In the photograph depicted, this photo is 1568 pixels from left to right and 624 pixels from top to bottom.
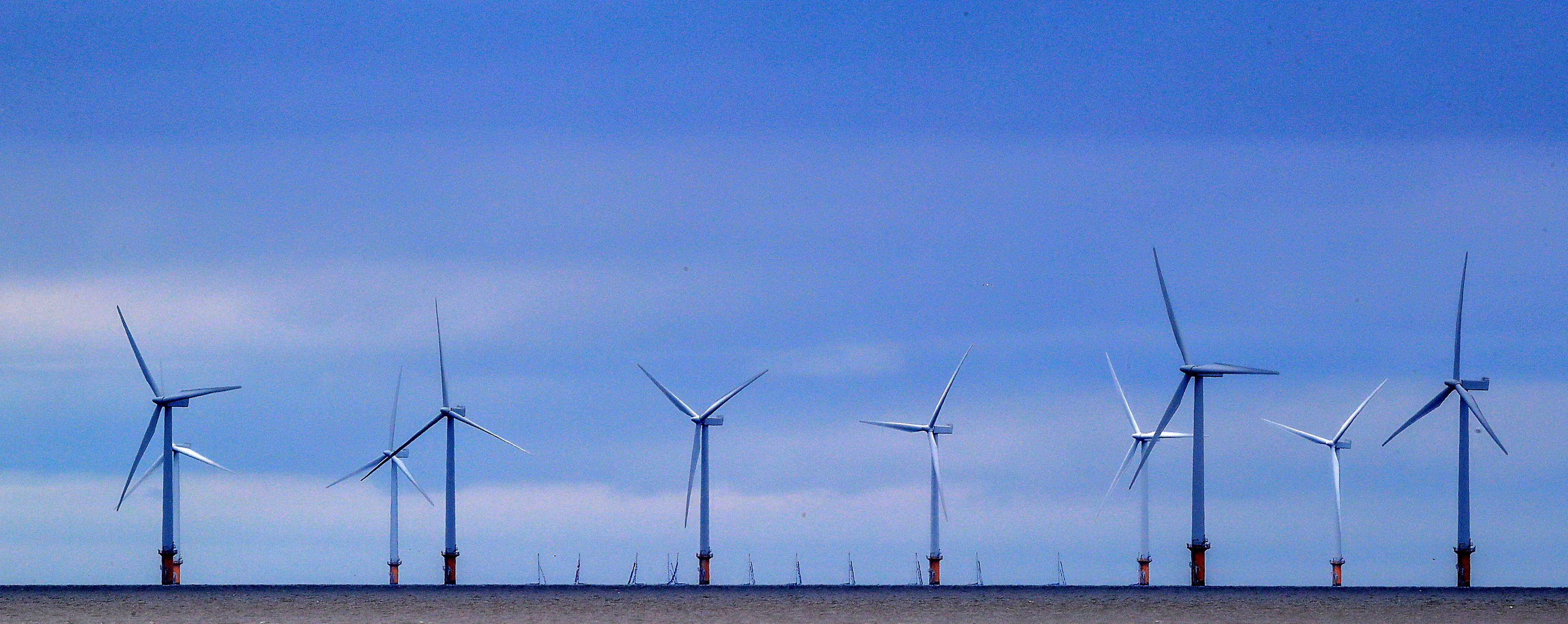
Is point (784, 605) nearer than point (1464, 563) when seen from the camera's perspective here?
Yes

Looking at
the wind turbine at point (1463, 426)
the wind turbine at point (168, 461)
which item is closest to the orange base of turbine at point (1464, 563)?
the wind turbine at point (1463, 426)

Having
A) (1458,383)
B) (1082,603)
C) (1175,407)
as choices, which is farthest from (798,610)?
(1458,383)

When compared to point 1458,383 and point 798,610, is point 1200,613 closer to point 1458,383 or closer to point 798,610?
point 798,610

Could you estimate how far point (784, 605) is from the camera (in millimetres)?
102062

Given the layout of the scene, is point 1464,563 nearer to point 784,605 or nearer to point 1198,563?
point 1198,563

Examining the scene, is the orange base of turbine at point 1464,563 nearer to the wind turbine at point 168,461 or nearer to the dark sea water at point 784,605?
the dark sea water at point 784,605

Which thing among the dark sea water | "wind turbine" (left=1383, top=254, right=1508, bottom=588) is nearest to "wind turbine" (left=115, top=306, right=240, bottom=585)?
the dark sea water

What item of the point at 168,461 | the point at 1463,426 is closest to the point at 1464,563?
the point at 1463,426

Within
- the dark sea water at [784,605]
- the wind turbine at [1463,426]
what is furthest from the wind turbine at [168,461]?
the wind turbine at [1463,426]

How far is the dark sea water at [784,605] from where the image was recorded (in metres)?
88.9

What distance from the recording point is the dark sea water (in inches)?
3499

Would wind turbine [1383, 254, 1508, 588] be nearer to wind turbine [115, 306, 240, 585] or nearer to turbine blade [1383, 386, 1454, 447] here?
turbine blade [1383, 386, 1454, 447]

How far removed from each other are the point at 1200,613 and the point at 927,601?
18521 mm

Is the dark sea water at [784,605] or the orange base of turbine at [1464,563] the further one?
the orange base of turbine at [1464,563]
